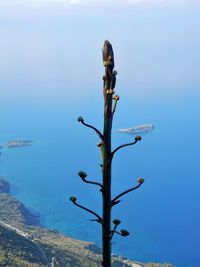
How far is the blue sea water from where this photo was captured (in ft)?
144

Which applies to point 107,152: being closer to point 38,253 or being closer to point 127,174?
point 38,253

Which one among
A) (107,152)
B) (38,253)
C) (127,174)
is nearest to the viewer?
(107,152)

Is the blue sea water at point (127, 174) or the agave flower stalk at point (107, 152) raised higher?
the blue sea water at point (127, 174)

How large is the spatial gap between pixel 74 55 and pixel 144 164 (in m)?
143

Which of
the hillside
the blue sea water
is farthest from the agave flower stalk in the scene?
the blue sea water

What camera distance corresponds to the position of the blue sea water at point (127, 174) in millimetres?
43781

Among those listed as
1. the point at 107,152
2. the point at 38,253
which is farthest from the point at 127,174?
the point at 107,152

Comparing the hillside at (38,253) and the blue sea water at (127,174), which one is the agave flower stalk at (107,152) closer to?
the hillside at (38,253)

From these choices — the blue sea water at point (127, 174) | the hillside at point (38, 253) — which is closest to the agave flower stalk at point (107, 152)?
the hillside at point (38, 253)

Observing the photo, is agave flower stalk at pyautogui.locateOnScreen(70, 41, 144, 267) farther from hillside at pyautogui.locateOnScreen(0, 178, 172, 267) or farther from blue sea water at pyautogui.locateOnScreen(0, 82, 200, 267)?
blue sea water at pyautogui.locateOnScreen(0, 82, 200, 267)

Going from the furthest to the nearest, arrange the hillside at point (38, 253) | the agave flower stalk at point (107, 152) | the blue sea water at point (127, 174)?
the blue sea water at point (127, 174) → the hillside at point (38, 253) → the agave flower stalk at point (107, 152)

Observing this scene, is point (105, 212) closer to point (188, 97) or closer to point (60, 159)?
point (60, 159)

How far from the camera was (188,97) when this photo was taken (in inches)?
4053

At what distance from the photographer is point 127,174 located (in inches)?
2165
